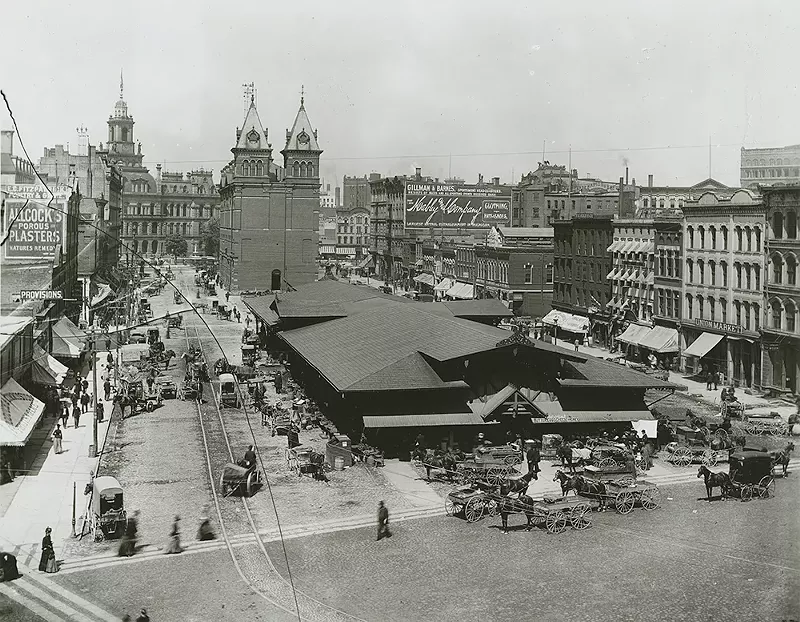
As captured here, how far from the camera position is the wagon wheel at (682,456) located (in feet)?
117

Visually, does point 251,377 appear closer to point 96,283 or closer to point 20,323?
point 20,323

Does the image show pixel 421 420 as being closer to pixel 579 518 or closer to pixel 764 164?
pixel 579 518

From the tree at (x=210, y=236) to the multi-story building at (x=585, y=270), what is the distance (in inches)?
4127

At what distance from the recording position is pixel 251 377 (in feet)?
181

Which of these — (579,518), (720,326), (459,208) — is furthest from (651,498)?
(459,208)

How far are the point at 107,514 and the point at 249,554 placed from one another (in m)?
4.79

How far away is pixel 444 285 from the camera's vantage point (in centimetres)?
11631

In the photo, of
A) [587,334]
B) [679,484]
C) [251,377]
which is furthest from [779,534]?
[587,334]

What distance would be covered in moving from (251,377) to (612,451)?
26.5m

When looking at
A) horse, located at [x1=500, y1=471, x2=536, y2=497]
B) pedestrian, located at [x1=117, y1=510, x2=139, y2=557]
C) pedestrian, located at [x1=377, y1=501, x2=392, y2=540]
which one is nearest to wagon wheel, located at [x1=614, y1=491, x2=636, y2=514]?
horse, located at [x1=500, y1=471, x2=536, y2=497]

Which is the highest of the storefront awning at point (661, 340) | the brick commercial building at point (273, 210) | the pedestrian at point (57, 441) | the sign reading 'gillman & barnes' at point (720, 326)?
the brick commercial building at point (273, 210)

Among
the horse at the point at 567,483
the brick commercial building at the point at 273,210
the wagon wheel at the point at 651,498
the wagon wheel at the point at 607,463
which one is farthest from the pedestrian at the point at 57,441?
the brick commercial building at the point at 273,210

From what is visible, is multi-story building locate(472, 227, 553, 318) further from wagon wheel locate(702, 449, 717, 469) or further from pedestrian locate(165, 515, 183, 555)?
pedestrian locate(165, 515, 183, 555)

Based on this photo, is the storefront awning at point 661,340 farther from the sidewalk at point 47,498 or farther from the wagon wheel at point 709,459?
the sidewalk at point 47,498
